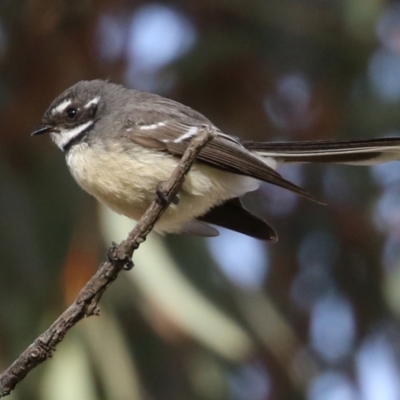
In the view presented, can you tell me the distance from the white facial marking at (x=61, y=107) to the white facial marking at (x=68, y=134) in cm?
7

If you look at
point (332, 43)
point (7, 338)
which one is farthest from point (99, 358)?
point (332, 43)

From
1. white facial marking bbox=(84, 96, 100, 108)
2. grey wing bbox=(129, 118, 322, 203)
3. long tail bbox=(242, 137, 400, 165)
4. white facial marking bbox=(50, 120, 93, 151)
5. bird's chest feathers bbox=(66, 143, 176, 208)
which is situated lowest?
bird's chest feathers bbox=(66, 143, 176, 208)

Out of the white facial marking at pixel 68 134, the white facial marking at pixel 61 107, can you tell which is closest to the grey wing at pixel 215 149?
Answer: the white facial marking at pixel 68 134

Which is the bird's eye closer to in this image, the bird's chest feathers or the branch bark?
the bird's chest feathers

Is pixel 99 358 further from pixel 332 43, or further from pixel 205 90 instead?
pixel 332 43

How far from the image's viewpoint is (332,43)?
3.58 m

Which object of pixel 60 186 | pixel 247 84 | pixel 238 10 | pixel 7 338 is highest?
pixel 238 10

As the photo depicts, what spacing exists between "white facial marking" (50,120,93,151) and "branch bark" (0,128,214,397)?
0.65 metres

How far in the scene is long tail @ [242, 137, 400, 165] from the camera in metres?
2.31

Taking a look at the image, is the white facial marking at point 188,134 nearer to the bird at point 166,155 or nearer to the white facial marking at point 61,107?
the bird at point 166,155

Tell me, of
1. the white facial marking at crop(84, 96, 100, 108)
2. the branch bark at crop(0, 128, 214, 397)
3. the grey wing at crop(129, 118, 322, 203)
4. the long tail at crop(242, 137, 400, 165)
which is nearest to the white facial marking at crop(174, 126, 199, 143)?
the grey wing at crop(129, 118, 322, 203)

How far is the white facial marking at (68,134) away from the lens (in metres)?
2.51

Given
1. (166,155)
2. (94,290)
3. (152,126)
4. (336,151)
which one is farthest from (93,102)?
(94,290)

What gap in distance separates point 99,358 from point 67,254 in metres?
0.38
